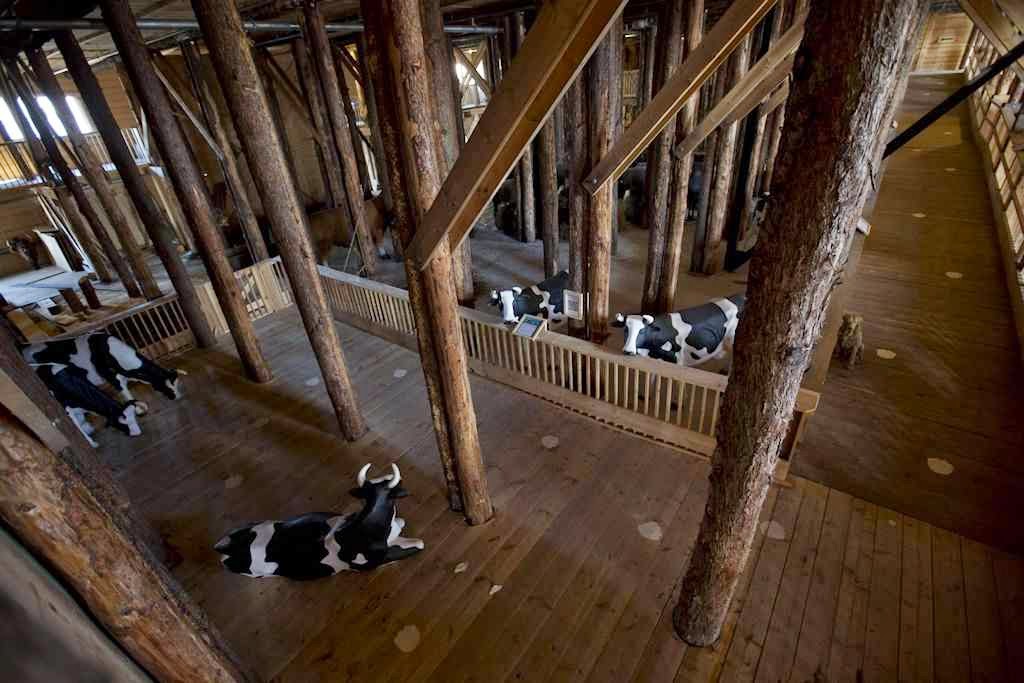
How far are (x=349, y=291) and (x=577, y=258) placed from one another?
2.79m

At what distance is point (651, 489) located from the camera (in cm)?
312

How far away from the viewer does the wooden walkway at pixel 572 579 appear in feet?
7.30

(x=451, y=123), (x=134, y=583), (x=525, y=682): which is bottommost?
(x=525, y=682)

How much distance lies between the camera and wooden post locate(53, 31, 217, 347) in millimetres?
3953

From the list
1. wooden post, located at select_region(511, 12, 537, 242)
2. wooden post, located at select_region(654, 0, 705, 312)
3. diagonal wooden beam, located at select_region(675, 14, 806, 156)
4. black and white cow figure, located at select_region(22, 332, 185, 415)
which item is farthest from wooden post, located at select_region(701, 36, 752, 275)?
black and white cow figure, located at select_region(22, 332, 185, 415)

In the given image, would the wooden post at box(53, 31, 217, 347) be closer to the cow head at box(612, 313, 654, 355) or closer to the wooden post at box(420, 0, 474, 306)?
the wooden post at box(420, 0, 474, 306)

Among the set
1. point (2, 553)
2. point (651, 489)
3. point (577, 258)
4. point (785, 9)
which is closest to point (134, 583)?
point (2, 553)

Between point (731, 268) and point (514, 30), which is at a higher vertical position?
point (514, 30)

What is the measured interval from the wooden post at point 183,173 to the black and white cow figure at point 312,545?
243 cm

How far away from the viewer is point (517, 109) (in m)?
1.41

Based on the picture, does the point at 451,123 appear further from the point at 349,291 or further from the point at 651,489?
the point at 651,489

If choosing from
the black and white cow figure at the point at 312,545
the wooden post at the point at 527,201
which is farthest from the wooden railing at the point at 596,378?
the wooden post at the point at 527,201

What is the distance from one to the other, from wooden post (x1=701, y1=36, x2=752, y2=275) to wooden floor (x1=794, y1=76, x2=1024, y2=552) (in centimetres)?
179

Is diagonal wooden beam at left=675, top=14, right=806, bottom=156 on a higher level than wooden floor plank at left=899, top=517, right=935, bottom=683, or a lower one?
higher
